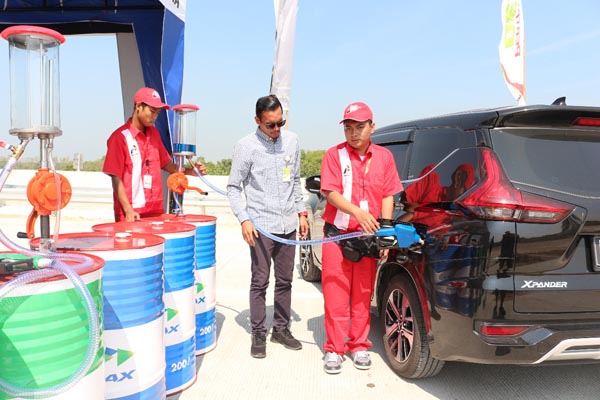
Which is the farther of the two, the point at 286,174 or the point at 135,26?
the point at 135,26

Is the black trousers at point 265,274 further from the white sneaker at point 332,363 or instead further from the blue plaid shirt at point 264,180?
the white sneaker at point 332,363

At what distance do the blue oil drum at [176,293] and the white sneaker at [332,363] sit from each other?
1020 mm

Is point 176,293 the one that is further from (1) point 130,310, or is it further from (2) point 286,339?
(2) point 286,339

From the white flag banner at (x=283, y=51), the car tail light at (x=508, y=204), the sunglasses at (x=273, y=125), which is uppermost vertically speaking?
the white flag banner at (x=283, y=51)

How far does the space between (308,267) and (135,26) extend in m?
3.78

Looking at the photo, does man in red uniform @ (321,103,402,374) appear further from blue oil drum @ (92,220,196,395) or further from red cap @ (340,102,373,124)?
blue oil drum @ (92,220,196,395)

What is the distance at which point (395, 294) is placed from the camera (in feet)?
11.1

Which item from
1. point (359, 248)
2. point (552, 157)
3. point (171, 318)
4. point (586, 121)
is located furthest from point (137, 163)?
point (586, 121)

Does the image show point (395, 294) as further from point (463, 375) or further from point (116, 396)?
point (116, 396)

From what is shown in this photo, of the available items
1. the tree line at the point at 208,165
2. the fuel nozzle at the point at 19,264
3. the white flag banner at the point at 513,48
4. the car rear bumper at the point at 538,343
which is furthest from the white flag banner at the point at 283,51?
the white flag banner at the point at 513,48

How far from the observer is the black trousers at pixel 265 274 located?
3629 millimetres

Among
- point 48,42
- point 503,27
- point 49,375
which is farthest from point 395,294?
point 503,27

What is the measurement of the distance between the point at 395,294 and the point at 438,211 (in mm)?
854

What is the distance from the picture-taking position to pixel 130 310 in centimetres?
214
